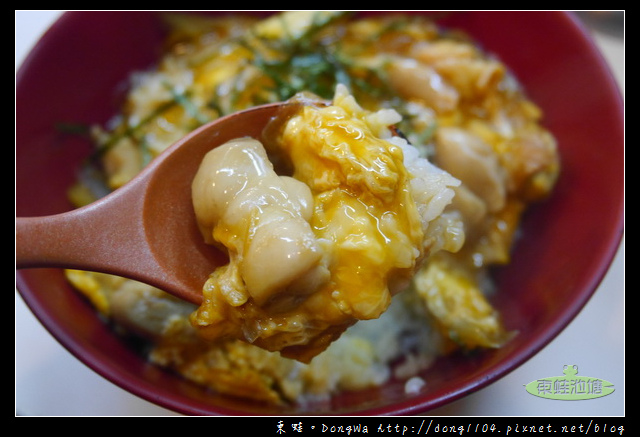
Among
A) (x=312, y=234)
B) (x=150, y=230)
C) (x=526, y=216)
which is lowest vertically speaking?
(x=526, y=216)

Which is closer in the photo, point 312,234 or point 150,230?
point 312,234

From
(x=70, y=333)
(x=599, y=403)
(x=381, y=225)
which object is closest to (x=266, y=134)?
(x=381, y=225)

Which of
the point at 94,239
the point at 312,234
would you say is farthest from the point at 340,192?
the point at 94,239

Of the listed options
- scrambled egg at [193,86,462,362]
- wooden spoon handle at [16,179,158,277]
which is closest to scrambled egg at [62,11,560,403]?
scrambled egg at [193,86,462,362]

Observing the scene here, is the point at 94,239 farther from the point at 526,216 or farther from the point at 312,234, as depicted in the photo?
the point at 526,216

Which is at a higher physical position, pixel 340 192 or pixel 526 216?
pixel 340 192

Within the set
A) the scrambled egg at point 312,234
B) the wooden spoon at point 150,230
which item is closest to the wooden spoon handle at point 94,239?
the wooden spoon at point 150,230

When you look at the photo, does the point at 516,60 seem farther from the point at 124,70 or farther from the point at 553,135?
the point at 124,70

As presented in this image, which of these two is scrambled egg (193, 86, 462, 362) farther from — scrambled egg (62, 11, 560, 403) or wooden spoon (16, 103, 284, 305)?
wooden spoon (16, 103, 284, 305)
